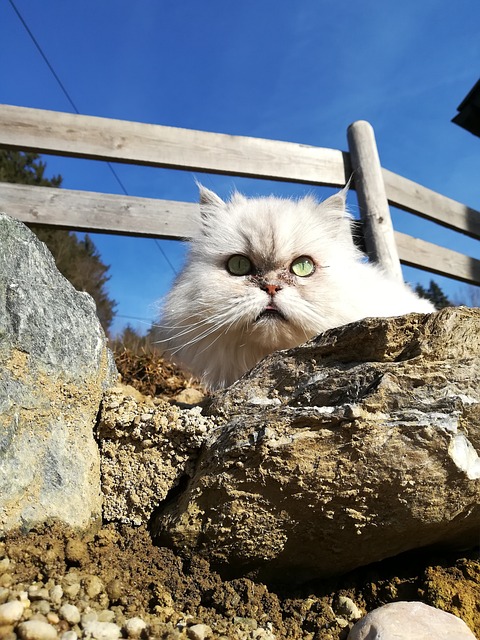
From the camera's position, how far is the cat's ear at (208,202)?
2.10 meters

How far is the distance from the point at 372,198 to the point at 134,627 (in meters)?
3.54

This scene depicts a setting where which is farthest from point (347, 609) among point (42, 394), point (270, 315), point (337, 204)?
point (337, 204)

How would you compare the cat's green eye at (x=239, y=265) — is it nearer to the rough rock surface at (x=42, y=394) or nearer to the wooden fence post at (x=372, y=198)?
the rough rock surface at (x=42, y=394)

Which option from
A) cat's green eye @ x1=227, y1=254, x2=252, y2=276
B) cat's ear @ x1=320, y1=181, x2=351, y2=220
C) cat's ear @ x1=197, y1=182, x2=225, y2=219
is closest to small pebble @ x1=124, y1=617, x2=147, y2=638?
cat's green eye @ x1=227, y1=254, x2=252, y2=276

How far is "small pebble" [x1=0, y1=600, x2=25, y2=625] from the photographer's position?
0.74 meters

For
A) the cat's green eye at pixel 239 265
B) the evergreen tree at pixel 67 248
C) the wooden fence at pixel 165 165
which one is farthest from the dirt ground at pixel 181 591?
the evergreen tree at pixel 67 248

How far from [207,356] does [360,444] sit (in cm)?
97

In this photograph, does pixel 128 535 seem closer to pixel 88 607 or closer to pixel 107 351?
pixel 88 607

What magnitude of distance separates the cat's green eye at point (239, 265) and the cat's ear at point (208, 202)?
14.2 inches

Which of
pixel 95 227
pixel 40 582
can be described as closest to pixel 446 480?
pixel 40 582

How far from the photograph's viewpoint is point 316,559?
3.53 ft

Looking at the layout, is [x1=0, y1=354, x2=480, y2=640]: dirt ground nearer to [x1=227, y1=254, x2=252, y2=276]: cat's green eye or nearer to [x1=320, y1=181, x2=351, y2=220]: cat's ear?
[x1=227, y1=254, x2=252, y2=276]: cat's green eye

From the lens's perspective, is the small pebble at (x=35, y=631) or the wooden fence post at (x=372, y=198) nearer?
the small pebble at (x=35, y=631)

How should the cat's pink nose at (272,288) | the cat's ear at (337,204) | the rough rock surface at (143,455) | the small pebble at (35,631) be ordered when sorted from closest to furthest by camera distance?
the small pebble at (35,631) → the rough rock surface at (143,455) → the cat's pink nose at (272,288) → the cat's ear at (337,204)
